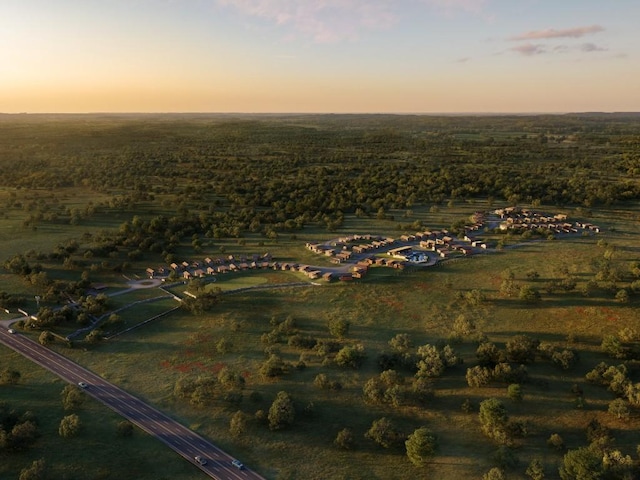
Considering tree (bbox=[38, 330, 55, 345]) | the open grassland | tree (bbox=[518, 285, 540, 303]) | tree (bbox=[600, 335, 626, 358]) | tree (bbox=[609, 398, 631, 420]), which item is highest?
tree (bbox=[518, 285, 540, 303])

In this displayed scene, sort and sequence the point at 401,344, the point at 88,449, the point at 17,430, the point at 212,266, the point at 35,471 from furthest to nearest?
the point at 212,266
the point at 401,344
the point at 88,449
the point at 17,430
the point at 35,471

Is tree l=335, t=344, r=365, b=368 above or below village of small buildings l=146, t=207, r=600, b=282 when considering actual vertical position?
below

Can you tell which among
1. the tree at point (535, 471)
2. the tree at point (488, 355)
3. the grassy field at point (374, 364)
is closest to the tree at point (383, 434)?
the grassy field at point (374, 364)

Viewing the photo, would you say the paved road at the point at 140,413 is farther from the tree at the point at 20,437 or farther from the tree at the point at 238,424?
the tree at the point at 20,437

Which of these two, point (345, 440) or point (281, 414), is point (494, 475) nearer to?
point (345, 440)

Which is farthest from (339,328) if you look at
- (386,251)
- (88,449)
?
(386,251)

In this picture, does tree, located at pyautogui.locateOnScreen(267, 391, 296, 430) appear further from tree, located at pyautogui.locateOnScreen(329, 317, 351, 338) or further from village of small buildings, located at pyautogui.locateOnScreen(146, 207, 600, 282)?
village of small buildings, located at pyautogui.locateOnScreen(146, 207, 600, 282)

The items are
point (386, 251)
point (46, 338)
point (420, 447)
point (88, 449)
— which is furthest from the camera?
point (386, 251)

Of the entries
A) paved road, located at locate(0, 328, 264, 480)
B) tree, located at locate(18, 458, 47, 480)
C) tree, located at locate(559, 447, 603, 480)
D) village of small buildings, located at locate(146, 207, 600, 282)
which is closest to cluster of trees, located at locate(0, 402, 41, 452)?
tree, located at locate(18, 458, 47, 480)
